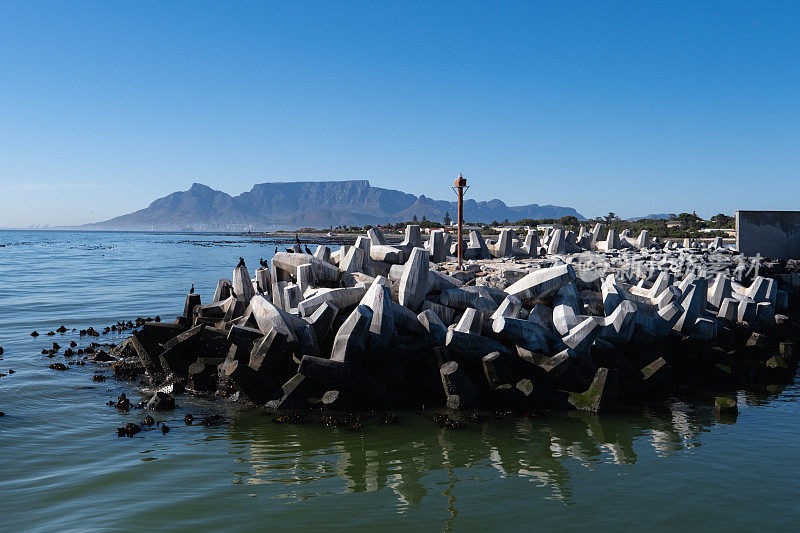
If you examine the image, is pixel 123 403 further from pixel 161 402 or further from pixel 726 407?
pixel 726 407

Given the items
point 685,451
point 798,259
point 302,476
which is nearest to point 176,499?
point 302,476

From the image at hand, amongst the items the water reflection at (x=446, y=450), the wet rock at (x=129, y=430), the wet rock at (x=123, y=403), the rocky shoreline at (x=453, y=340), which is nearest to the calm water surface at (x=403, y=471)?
the water reflection at (x=446, y=450)

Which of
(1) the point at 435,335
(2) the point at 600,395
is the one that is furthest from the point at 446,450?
(2) the point at 600,395

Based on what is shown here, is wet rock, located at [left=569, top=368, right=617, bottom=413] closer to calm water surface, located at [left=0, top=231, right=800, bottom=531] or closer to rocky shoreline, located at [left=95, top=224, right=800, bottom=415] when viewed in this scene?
rocky shoreline, located at [left=95, top=224, right=800, bottom=415]

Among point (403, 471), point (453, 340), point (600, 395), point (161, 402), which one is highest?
point (453, 340)

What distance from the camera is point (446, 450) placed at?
329 inches

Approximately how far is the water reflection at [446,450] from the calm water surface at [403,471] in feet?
0.09

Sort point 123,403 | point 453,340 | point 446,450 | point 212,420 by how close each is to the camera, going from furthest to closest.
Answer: point 123,403
point 453,340
point 212,420
point 446,450

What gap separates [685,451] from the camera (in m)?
8.50

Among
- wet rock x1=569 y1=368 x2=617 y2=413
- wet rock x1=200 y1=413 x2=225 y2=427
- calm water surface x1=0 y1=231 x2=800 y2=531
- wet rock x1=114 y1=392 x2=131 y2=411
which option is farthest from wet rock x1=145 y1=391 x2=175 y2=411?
wet rock x1=569 y1=368 x2=617 y2=413

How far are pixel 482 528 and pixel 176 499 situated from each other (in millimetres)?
3496

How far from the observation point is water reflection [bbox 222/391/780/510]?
7438 mm

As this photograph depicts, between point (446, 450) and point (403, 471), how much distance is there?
33.6 inches

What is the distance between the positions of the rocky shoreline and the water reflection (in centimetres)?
66
